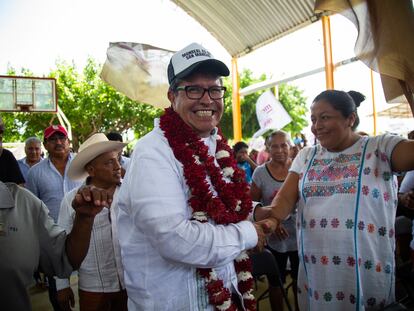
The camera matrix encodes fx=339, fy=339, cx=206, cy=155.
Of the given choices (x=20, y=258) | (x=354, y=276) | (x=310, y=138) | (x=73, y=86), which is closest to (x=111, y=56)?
(x=20, y=258)

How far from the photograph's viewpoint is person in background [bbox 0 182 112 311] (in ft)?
5.25

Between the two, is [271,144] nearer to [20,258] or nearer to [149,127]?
[20,258]

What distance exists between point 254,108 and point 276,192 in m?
27.1

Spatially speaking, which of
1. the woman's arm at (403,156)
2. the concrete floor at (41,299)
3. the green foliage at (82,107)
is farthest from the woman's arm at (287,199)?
the green foliage at (82,107)

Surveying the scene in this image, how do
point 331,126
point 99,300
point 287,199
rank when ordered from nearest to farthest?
point 331,126, point 287,199, point 99,300

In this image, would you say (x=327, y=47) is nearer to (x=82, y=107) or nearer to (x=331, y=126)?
(x=331, y=126)

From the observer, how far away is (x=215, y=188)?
1736 mm

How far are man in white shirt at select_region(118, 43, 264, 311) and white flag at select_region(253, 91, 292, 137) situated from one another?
516cm

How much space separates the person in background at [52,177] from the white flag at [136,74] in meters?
1.10

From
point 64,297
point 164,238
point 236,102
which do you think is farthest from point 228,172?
point 236,102

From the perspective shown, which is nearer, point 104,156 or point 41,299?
point 104,156

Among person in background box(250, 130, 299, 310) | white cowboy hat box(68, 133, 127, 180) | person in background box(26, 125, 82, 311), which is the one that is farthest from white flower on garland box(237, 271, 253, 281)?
person in background box(26, 125, 82, 311)

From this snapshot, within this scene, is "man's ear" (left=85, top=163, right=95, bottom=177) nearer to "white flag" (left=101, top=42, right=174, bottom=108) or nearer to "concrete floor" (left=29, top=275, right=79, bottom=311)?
"white flag" (left=101, top=42, right=174, bottom=108)

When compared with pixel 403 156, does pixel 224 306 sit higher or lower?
lower
